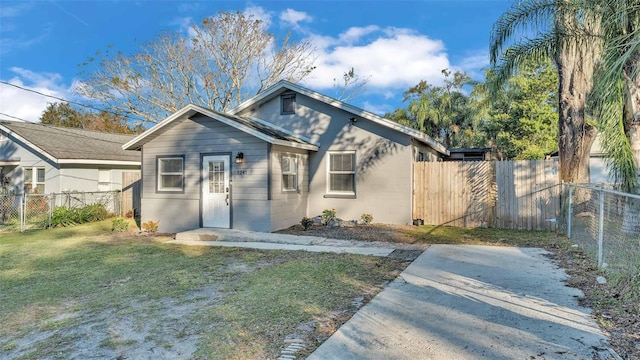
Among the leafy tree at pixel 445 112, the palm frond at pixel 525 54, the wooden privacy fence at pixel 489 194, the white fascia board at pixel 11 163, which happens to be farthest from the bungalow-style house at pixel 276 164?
the leafy tree at pixel 445 112

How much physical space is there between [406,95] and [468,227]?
2130cm

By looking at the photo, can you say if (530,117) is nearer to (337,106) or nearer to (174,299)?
(337,106)

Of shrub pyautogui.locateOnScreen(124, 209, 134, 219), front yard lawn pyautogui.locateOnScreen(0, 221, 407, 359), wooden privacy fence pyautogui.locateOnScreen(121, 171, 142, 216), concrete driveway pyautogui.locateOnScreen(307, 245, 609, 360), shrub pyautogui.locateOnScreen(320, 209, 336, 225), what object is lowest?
front yard lawn pyautogui.locateOnScreen(0, 221, 407, 359)

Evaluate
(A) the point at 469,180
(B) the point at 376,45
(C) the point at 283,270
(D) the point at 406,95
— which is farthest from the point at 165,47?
(C) the point at 283,270

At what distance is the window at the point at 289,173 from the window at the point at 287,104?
6.54ft

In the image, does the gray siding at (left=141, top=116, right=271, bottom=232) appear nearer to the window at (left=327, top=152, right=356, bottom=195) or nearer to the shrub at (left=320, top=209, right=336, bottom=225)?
the shrub at (left=320, top=209, right=336, bottom=225)

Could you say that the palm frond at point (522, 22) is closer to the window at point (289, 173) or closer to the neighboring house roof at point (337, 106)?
the neighboring house roof at point (337, 106)

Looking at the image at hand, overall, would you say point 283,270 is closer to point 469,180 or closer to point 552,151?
point 469,180

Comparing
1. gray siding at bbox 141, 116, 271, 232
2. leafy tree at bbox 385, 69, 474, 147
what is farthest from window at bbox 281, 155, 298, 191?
leafy tree at bbox 385, 69, 474, 147

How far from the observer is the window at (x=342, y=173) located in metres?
12.4

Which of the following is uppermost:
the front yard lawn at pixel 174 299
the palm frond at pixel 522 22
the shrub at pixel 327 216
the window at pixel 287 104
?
the palm frond at pixel 522 22

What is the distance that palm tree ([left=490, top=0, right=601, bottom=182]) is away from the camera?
8.55 metres

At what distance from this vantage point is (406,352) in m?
3.25

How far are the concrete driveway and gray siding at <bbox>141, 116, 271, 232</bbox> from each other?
5.47 meters
